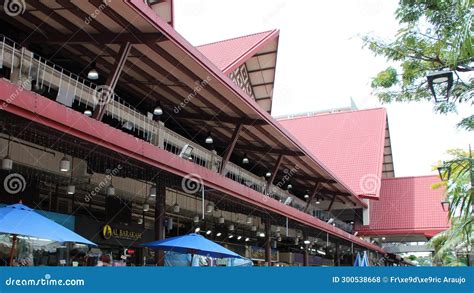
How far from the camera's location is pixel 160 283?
14.0 feet

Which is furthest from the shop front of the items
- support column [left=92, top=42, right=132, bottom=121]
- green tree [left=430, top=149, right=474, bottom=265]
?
green tree [left=430, top=149, right=474, bottom=265]

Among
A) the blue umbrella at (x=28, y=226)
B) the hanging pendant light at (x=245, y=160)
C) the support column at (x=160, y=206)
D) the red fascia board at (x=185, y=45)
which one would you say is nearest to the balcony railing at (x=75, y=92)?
the support column at (x=160, y=206)

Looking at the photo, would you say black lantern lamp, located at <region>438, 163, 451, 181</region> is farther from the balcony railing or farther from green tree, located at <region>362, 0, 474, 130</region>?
the balcony railing

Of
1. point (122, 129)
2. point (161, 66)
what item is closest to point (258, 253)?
point (122, 129)

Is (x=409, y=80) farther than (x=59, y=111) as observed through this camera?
Yes

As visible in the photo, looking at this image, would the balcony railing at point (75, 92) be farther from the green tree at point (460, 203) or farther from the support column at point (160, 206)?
the green tree at point (460, 203)

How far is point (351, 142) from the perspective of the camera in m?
33.4

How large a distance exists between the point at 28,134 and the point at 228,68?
1239 centimetres

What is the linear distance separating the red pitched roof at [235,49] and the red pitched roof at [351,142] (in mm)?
11145

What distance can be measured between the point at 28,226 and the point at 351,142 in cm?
2835

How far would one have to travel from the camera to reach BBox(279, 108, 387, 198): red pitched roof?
1194 inches

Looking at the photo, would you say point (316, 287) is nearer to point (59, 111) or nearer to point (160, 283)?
point (160, 283)

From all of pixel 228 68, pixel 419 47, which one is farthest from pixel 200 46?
pixel 419 47

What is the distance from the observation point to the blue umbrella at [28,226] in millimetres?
6691
